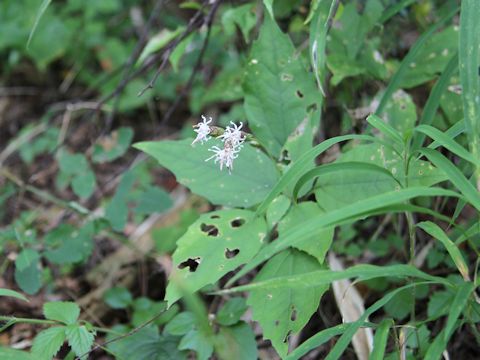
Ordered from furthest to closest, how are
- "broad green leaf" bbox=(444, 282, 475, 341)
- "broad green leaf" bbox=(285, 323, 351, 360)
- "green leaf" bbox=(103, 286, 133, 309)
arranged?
"green leaf" bbox=(103, 286, 133, 309) → "broad green leaf" bbox=(285, 323, 351, 360) → "broad green leaf" bbox=(444, 282, 475, 341)

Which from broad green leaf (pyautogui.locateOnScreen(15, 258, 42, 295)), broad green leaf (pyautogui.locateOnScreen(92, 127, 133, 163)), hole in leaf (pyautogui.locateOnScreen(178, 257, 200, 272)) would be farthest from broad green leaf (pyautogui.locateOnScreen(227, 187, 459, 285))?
broad green leaf (pyautogui.locateOnScreen(92, 127, 133, 163))

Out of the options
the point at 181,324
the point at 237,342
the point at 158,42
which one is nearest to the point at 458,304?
the point at 237,342

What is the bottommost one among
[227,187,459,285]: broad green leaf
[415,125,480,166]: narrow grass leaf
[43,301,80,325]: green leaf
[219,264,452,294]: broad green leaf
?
[43,301,80,325]: green leaf

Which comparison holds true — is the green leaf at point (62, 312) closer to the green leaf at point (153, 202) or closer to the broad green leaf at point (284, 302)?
the broad green leaf at point (284, 302)

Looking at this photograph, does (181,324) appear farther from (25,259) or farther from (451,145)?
(451,145)

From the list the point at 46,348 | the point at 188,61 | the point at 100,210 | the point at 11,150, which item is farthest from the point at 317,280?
the point at 11,150

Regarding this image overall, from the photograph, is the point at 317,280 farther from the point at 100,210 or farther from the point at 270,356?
the point at 100,210

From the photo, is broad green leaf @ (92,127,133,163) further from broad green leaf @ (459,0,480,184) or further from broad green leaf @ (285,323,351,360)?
broad green leaf @ (459,0,480,184)

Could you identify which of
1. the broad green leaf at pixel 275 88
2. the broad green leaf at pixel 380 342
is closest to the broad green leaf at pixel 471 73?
the broad green leaf at pixel 380 342
